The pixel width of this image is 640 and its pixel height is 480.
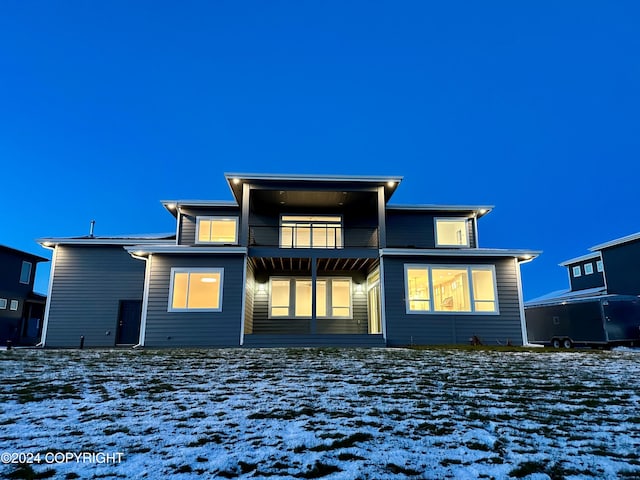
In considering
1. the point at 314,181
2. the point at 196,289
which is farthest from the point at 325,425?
the point at 314,181

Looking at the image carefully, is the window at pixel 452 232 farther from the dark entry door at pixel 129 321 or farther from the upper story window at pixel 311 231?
the dark entry door at pixel 129 321

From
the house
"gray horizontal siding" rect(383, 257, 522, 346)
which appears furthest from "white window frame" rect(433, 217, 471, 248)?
the house

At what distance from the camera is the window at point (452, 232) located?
15.2m

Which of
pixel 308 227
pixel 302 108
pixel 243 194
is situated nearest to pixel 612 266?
pixel 308 227

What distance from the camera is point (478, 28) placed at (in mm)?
127312

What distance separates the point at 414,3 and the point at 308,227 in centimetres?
13924

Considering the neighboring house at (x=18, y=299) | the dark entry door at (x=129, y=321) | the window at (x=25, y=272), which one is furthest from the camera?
the window at (x=25, y=272)

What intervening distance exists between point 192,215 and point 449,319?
426 inches

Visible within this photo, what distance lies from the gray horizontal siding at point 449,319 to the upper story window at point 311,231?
347cm

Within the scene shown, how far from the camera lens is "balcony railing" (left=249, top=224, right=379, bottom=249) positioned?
1496cm

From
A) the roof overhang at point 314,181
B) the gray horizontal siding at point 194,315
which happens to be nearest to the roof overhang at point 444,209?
the roof overhang at point 314,181

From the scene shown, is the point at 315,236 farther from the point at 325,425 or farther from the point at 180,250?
the point at 325,425

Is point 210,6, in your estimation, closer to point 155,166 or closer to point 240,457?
point 155,166

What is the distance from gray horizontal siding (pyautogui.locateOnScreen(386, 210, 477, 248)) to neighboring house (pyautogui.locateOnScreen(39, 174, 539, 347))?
45mm
